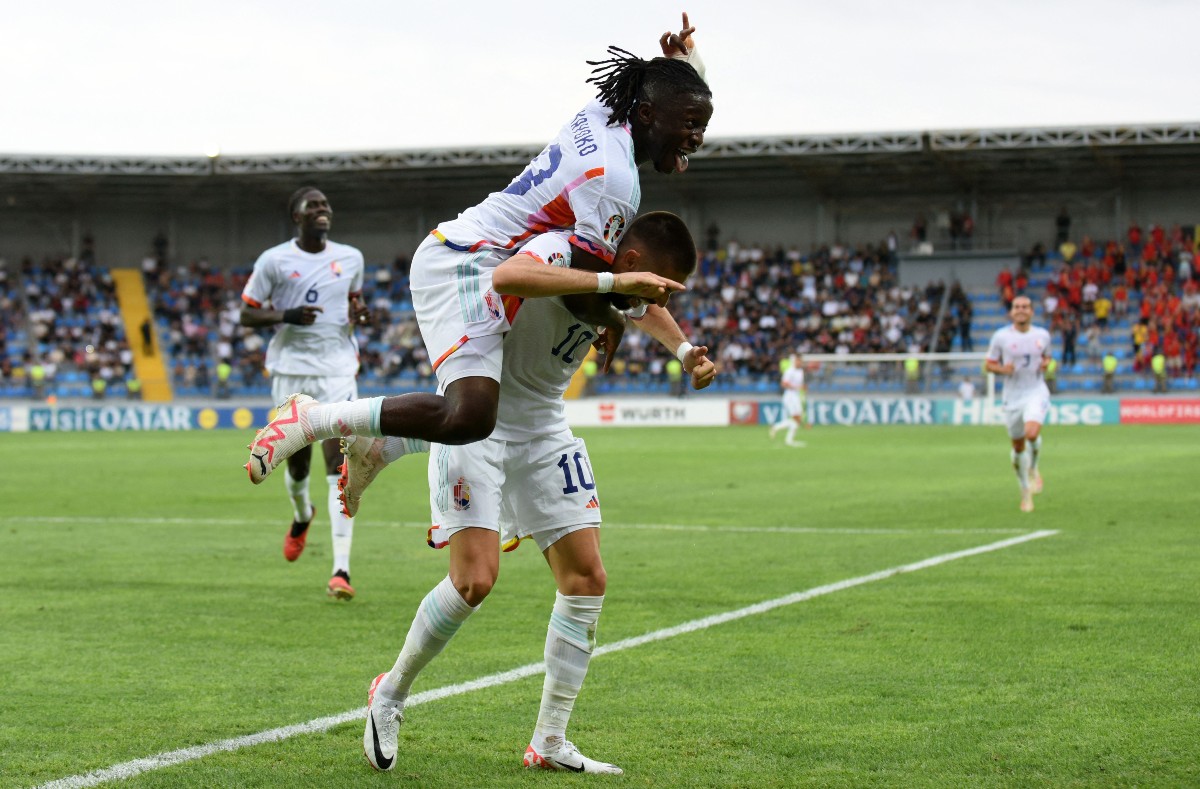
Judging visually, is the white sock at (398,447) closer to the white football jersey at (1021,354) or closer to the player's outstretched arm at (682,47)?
the player's outstretched arm at (682,47)

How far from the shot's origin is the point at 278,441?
488cm

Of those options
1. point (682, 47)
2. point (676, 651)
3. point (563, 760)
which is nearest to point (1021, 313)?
point (676, 651)

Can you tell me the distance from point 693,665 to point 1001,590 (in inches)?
125

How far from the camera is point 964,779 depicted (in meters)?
4.38

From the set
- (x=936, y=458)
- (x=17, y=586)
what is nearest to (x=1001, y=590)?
(x=17, y=586)

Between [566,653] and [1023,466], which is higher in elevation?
[566,653]

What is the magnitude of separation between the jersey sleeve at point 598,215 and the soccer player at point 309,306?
5255mm

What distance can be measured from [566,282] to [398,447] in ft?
4.10

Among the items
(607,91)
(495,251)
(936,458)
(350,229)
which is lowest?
(936,458)

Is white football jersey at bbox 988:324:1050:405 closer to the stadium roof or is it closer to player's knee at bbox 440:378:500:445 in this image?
player's knee at bbox 440:378:500:445

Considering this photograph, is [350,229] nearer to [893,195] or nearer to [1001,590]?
[893,195]

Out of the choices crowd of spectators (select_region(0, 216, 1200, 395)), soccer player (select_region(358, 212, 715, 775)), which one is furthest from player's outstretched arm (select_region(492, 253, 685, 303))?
crowd of spectators (select_region(0, 216, 1200, 395))

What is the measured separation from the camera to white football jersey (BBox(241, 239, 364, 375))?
9.84 meters

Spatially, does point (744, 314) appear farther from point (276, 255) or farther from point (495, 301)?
point (495, 301)
